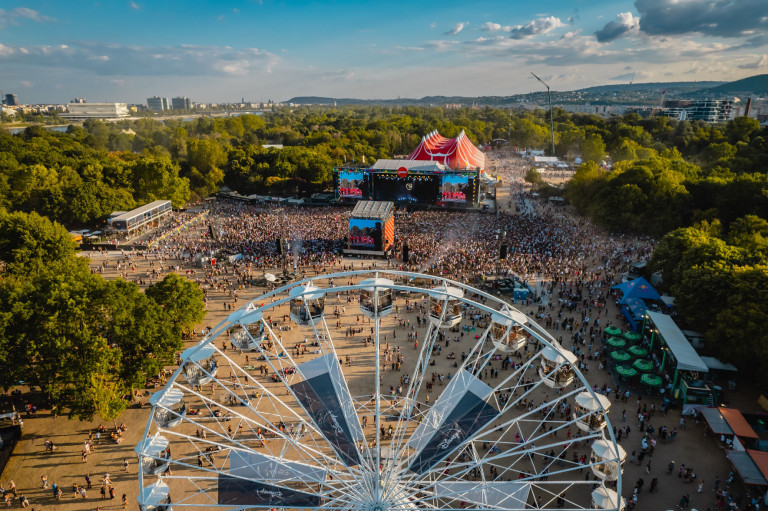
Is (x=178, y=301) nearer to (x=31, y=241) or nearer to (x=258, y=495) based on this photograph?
(x=258, y=495)

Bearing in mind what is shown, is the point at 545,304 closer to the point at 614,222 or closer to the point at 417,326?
the point at 417,326

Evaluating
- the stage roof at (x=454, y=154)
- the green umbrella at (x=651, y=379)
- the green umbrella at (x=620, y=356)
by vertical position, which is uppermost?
the stage roof at (x=454, y=154)

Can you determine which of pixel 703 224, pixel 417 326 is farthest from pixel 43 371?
pixel 703 224

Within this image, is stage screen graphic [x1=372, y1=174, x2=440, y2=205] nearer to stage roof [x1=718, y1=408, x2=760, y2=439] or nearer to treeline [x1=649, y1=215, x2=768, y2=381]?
treeline [x1=649, y1=215, x2=768, y2=381]

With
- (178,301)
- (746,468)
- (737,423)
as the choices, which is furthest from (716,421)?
(178,301)

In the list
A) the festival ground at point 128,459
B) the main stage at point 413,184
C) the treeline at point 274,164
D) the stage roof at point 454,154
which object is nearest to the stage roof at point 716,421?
the festival ground at point 128,459

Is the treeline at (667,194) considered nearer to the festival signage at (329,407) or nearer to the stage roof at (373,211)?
the stage roof at (373,211)
